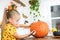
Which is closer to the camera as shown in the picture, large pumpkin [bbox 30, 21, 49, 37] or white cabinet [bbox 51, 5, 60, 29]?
large pumpkin [bbox 30, 21, 49, 37]

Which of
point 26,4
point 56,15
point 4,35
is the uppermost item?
point 26,4

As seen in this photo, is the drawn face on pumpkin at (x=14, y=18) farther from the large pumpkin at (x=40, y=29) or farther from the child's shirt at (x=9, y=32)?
the large pumpkin at (x=40, y=29)

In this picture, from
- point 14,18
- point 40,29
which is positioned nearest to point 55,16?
point 40,29

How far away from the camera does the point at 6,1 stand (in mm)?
2432

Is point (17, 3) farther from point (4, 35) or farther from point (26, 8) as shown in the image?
point (4, 35)

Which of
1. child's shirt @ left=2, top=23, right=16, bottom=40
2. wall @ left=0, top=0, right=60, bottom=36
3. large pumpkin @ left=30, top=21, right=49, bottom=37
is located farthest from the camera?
wall @ left=0, top=0, right=60, bottom=36

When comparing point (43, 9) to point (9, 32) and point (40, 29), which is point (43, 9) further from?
point (9, 32)

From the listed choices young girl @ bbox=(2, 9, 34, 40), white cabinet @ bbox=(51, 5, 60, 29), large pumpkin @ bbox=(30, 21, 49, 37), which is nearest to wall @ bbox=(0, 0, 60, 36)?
white cabinet @ bbox=(51, 5, 60, 29)

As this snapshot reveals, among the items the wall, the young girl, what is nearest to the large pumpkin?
the young girl

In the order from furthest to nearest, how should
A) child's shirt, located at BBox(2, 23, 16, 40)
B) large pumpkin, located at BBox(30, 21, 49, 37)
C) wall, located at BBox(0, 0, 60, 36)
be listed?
wall, located at BBox(0, 0, 60, 36) → large pumpkin, located at BBox(30, 21, 49, 37) → child's shirt, located at BBox(2, 23, 16, 40)

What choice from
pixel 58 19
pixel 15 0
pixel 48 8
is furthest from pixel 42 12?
pixel 15 0

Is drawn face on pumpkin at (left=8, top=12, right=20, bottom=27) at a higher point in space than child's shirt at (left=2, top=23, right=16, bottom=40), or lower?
higher

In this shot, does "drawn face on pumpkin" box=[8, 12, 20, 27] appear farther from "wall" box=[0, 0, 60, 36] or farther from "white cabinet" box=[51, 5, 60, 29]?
"white cabinet" box=[51, 5, 60, 29]

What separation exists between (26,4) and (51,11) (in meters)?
0.38
